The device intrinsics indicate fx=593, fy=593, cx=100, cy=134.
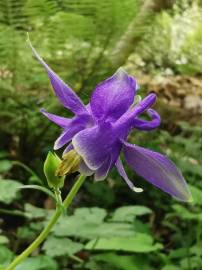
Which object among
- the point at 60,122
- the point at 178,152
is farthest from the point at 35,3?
the point at 60,122

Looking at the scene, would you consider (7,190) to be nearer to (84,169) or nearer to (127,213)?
(127,213)

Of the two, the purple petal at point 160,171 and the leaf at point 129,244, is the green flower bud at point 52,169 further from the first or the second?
the leaf at point 129,244

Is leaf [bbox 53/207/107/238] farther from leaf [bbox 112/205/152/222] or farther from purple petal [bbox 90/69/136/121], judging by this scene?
purple petal [bbox 90/69/136/121]

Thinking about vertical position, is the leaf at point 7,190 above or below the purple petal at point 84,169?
below

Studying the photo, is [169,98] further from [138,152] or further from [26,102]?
[138,152]

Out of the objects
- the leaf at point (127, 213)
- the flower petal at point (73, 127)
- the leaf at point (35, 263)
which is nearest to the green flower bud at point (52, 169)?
the flower petal at point (73, 127)

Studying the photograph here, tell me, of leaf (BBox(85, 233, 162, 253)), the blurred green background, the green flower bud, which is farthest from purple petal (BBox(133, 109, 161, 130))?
the blurred green background
